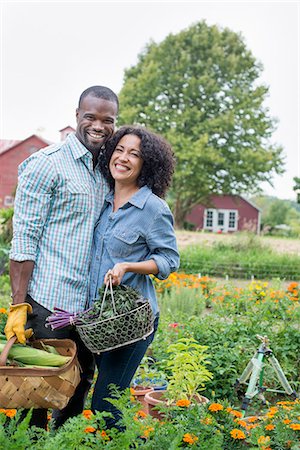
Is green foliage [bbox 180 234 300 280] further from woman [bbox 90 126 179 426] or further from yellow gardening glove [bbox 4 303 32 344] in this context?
yellow gardening glove [bbox 4 303 32 344]

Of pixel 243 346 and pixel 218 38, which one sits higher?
pixel 218 38

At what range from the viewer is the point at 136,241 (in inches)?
123

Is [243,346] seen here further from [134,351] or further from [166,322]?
[134,351]

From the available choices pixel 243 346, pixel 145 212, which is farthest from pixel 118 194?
pixel 243 346

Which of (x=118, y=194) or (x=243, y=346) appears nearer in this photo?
(x=118, y=194)

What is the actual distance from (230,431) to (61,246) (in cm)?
118

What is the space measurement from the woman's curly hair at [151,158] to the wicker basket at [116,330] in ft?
2.00

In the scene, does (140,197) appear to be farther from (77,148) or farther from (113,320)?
(113,320)

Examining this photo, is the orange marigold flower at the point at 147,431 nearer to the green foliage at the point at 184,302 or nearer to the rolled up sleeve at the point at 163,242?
the rolled up sleeve at the point at 163,242

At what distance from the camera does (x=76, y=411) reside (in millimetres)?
3480

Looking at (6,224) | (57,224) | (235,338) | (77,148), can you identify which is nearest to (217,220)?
(6,224)

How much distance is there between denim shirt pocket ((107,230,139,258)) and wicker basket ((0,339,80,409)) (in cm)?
51

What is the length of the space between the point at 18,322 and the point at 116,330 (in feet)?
1.43

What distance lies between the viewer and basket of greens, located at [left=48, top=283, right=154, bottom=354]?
288 centimetres
